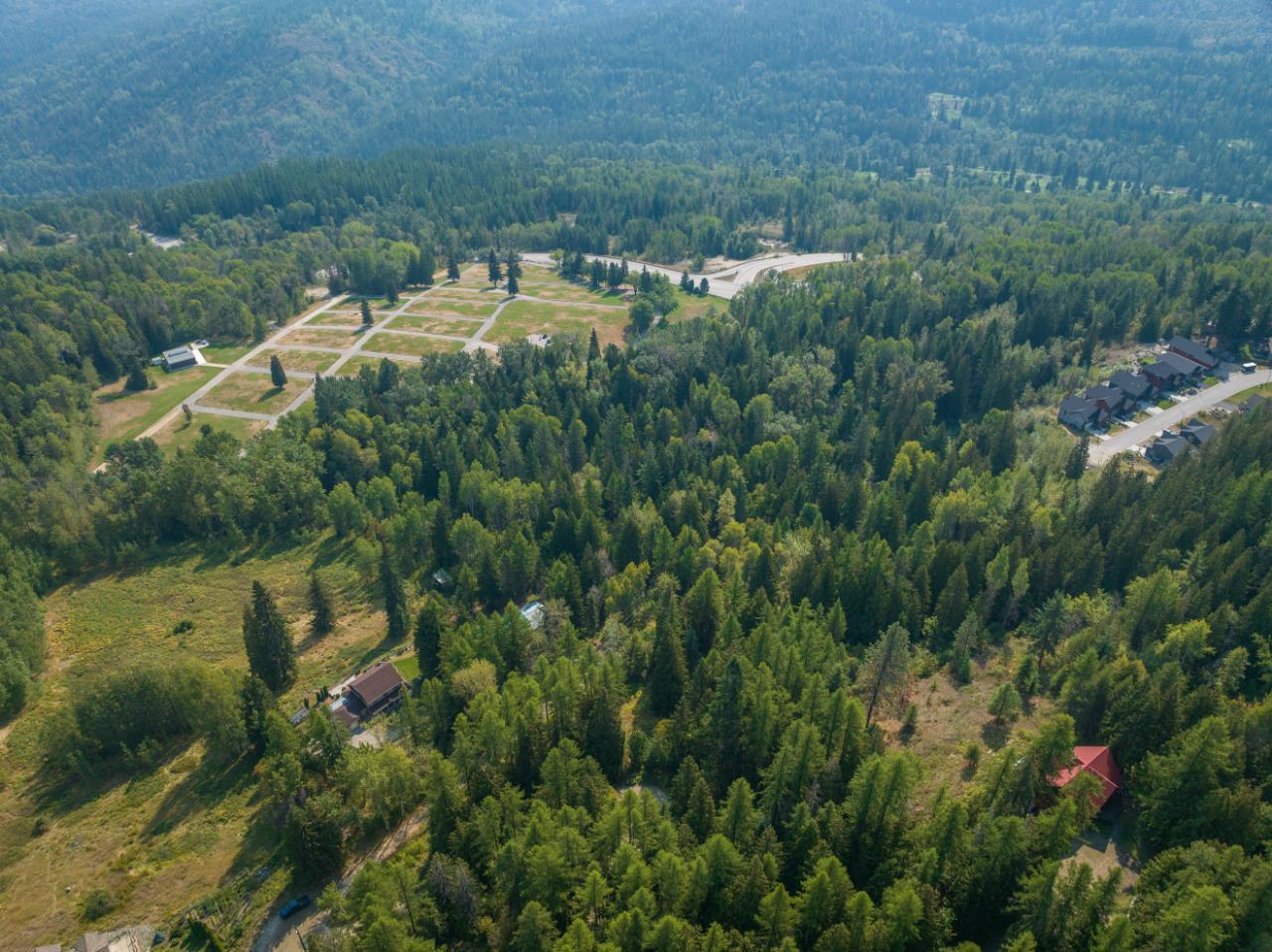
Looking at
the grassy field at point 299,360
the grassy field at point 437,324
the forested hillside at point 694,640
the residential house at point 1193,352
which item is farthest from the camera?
the grassy field at point 437,324

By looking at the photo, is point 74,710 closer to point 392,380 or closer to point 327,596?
point 327,596

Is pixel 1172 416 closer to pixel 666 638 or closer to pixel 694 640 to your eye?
pixel 694 640

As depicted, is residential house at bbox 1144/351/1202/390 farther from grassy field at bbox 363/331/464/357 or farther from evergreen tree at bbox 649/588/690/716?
grassy field at bbox 363/331/464/357

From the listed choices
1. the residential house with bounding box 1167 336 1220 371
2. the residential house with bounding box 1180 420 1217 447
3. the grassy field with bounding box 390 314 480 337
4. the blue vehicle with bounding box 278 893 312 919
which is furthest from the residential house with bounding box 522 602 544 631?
the residential house with bounding box 1167 336 1220 371

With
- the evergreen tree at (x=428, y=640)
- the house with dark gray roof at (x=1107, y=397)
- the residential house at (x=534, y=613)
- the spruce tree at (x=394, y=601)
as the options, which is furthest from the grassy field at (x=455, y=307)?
the house with dark gray roof at (x=1107, y=397)

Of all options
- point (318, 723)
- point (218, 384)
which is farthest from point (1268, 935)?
point (218, 384)

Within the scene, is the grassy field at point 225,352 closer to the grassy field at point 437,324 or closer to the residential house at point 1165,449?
the grassy field at point 437,324
